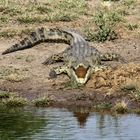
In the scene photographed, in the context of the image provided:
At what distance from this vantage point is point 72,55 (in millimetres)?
17547

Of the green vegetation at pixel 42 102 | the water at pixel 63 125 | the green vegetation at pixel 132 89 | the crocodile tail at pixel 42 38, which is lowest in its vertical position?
the water at pixel 63 125

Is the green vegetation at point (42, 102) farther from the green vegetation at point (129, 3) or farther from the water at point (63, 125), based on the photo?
the green vegetation at point (129, 3)

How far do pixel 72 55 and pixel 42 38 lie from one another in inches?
120

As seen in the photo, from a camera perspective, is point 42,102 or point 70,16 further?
point 70,16

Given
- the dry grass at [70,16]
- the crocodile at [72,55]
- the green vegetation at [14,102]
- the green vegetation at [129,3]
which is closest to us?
the green vegetation at [14,102]

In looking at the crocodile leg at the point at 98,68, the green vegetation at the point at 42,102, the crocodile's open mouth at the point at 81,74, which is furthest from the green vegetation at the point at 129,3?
the green vegetation at the point at 42,102

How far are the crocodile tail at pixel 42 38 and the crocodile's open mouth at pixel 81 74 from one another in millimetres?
3043

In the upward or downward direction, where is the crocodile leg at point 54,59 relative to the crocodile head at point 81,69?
upward

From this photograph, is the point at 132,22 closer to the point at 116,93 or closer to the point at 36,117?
the point at 116,93

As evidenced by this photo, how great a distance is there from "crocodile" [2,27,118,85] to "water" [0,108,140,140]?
207cm

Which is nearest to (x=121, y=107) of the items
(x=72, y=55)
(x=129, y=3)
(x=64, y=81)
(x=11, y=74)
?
(x=64, y=81)

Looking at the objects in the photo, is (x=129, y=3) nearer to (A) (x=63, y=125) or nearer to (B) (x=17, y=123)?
(B) (x=17, y=123)

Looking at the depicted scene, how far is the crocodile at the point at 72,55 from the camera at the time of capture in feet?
54.8

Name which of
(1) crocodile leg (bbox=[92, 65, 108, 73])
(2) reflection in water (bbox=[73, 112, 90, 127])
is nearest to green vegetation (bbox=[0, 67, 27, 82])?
(1) crocodile leg (bbox=[92, 65, 108, 73])
